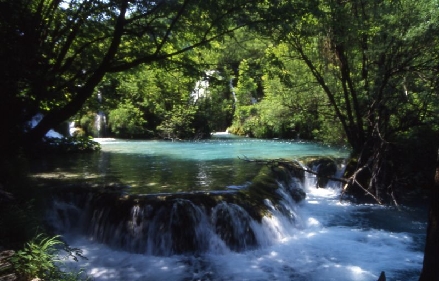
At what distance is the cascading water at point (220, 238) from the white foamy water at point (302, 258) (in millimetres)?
20

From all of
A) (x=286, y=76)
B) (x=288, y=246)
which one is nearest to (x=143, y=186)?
(x=288, y=246)

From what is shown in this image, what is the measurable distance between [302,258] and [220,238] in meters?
1.81

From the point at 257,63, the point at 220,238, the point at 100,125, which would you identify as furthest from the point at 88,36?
the point at 100,125

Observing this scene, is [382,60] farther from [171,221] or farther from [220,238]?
[171,221]

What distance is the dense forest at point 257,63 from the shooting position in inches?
235

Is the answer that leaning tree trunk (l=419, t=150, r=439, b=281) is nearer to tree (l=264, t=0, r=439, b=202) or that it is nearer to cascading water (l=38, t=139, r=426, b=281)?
cascading water (l=38, t=139, r=426, b=281)

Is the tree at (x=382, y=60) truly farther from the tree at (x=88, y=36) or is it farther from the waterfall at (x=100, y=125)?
the waterfall at (x=100, y=125)

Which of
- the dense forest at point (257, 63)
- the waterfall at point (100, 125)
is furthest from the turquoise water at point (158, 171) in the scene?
the waterfall at point (100, 125)

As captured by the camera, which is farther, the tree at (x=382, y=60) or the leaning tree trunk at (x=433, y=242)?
the tree at (x=382, y=60)

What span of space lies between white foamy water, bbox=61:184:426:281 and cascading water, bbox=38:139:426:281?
0.02 metres

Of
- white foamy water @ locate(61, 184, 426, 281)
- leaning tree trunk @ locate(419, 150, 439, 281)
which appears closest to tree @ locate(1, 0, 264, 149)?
white foamy water @ locate(61, 184, 426, 281)

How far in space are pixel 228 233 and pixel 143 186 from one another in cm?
277

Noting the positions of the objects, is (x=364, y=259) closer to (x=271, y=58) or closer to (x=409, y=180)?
(x=271, y=58)

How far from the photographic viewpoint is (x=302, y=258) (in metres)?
7.51
